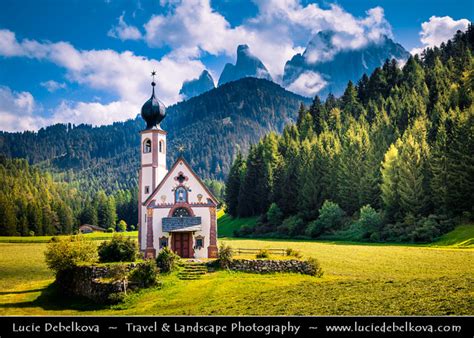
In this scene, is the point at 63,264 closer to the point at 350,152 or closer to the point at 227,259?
the point at 227,259

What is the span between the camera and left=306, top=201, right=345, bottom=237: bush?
80.3m

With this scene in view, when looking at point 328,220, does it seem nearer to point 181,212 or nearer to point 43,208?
point 181,212

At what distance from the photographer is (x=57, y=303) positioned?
3272cm

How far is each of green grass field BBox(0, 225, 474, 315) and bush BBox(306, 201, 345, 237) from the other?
35431 mm

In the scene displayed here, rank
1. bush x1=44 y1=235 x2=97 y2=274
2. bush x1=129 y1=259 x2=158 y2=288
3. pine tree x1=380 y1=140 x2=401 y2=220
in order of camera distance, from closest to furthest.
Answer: bush x1=129 y1=259 x2=158 y2=288, bush x1=44 y1=235 x2=97 y2=274, pine tree x1=380 y1=140 x2=401 y2=220

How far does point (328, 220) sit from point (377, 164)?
12.2 metres

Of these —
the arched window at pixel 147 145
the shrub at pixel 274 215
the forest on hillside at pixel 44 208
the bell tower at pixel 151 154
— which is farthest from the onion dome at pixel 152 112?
the forest on hillside at pixel 44 208

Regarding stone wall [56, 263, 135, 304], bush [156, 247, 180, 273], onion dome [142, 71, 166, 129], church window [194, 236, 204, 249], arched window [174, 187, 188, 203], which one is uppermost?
onion dome [142, 71, 166, 129]

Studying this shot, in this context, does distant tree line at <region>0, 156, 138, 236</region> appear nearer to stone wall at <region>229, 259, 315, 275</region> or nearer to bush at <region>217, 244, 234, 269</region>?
bush at <region>217, 244, 234, 269</region>

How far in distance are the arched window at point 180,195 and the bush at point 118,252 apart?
8.14 meters

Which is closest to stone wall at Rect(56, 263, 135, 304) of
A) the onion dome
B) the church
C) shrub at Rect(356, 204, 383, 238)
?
the church

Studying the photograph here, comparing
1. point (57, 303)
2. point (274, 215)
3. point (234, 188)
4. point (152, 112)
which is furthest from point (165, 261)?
point (234, 188)
